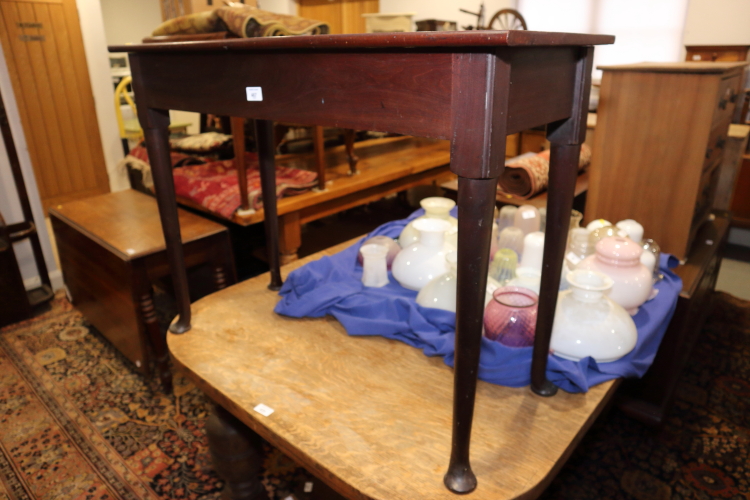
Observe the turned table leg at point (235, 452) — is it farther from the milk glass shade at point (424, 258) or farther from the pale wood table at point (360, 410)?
the milk glass shade at point (424, 258)

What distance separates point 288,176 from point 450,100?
1762 millimetres

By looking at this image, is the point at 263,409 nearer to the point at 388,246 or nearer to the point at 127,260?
the point at 388,246

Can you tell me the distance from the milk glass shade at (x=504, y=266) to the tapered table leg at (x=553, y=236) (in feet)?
1.08

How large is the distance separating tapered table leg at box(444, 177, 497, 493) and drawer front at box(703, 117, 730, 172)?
120 cm

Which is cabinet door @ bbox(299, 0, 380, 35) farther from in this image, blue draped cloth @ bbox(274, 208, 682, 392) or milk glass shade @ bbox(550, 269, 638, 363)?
milk glass shade @ bbox(550, 269, 638, 363)

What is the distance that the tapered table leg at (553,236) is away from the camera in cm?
81

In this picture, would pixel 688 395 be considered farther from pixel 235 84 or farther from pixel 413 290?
pixel 235 84

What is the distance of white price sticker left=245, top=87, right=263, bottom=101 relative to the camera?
79 cm

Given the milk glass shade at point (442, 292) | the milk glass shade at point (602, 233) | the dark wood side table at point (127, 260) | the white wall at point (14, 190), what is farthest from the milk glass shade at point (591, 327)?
the white wall at point (14, 190)

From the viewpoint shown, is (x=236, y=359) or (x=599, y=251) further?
(x=599, y=251)

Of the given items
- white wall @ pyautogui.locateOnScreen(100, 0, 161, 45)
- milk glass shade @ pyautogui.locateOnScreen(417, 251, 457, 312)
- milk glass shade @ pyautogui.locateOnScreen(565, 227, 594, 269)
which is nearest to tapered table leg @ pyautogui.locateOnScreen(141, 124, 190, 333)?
milk glass shade @ pyautogui.locateOnScreen(417, 251, 457, 312)

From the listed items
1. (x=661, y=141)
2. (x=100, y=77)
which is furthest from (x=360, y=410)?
(x=100, y=77)

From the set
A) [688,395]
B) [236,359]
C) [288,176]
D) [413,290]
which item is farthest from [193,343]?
[688,395]

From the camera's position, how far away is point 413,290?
50.1 inches
